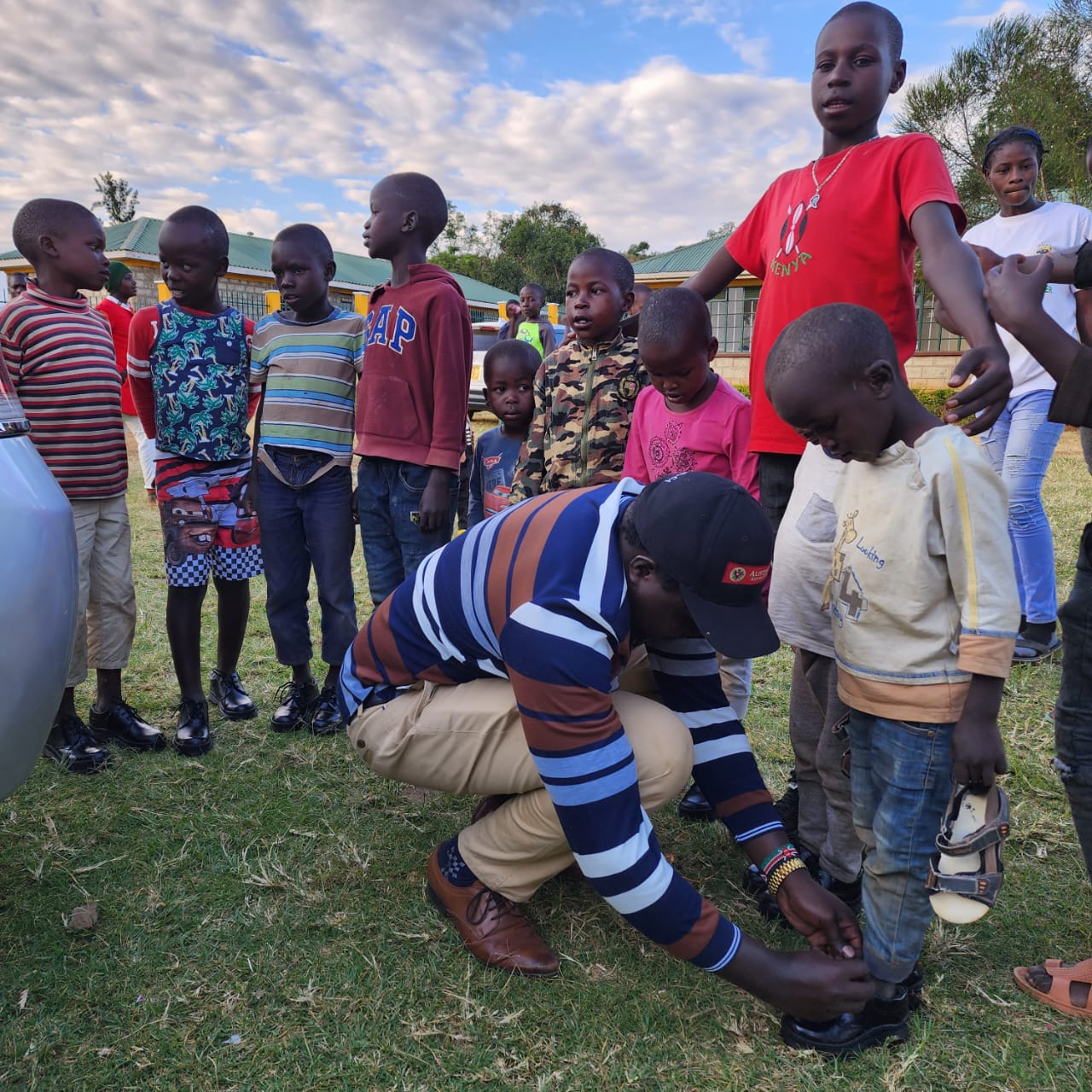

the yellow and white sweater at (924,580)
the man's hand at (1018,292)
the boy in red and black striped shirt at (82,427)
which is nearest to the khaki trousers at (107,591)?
the boy in red and black striped shirt at (82,427)

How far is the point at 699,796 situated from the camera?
109 inches

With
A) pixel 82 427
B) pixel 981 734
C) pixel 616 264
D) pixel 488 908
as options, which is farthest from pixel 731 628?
pixel 82 427

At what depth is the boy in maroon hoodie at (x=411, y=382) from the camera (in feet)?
10.5

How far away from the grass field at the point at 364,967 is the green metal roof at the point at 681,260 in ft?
66.7

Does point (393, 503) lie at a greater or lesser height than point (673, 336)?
lesser

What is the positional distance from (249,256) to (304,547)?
23161mm

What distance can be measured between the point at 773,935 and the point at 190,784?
194 cm

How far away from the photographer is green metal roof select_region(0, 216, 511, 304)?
21.0m

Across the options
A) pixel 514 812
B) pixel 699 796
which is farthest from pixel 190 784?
pixel 699 796

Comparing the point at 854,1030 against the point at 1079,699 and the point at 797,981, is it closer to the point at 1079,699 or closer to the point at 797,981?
the point at 797,981

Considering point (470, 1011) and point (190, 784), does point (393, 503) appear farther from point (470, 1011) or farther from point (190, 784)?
point (470, 1011)

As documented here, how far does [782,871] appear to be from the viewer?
1858 millimetres

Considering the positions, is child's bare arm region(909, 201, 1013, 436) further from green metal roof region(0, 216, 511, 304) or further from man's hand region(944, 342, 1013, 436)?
green metal roof region(0, 216, 511, 304)

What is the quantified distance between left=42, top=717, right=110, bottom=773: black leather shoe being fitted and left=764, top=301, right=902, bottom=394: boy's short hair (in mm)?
2627
